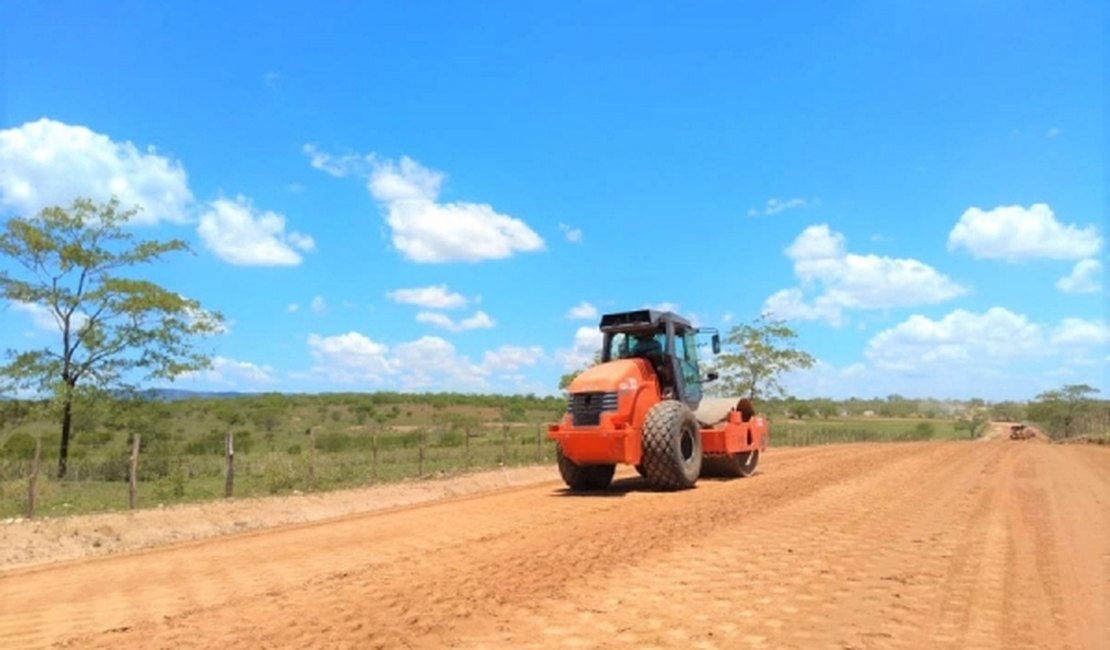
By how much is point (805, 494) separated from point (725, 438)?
232 centimetres

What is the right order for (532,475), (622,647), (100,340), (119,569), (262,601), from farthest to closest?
(100,340)
(532,475)
(119,569)
(262,601)
(622,647)

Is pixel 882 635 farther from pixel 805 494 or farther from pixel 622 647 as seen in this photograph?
pixel 805 494

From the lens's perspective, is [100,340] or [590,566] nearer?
[590,566]

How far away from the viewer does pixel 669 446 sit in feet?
47.1

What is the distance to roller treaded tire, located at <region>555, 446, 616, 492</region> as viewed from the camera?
15711 millimetres

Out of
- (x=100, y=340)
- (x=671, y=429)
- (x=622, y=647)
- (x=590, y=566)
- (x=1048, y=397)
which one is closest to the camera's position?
(x=622, y=647)

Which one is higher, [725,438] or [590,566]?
[725,438]

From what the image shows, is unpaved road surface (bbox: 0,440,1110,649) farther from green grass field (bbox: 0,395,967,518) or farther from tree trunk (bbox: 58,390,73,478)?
tree trunk (bbox: 58,390,73,478)

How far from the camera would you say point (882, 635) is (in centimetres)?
614

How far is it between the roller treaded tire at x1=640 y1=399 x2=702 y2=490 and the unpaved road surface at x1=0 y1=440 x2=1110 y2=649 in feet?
3.13

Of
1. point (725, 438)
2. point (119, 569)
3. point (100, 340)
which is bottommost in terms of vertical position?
point (119, 569)

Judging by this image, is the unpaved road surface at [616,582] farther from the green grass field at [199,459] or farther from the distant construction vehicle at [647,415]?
the green grass field at [199,459]

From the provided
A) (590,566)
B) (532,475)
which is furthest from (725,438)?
(590,566)

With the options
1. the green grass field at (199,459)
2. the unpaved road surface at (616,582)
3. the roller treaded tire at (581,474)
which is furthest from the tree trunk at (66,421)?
the roller treaded tire at (581,474)
